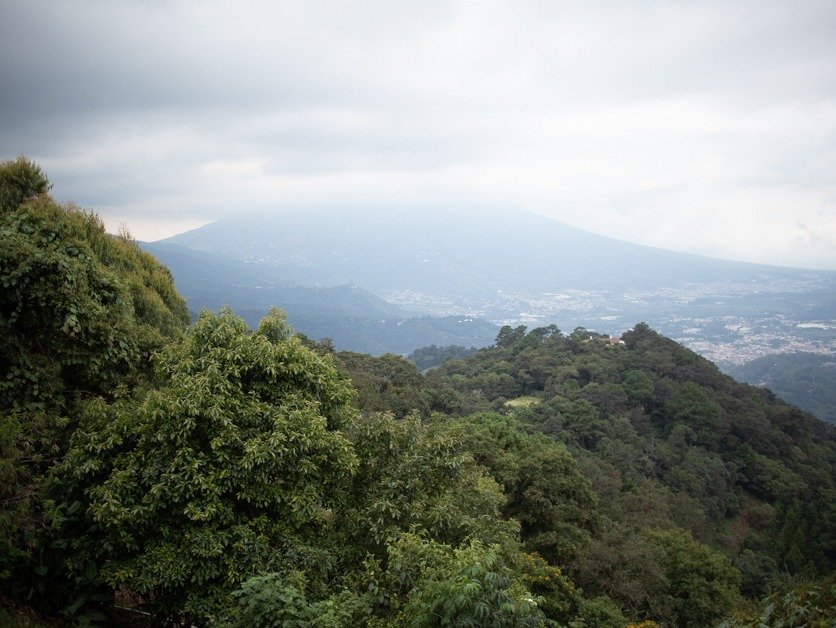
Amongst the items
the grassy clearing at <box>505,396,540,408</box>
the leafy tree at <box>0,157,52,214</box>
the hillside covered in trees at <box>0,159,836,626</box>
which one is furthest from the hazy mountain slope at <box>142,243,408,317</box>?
the hillside covered in trees at <box>0,159,836,626</box>

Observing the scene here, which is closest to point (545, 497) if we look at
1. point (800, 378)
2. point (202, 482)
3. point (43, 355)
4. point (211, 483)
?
point (211, 483)

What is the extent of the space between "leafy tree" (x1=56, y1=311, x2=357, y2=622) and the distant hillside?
9277cm

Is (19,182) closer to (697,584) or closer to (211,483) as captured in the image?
(211,483)

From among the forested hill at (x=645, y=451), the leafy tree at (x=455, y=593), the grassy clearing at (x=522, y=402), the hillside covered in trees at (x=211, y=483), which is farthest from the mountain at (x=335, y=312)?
the leafy tree at (x=455, y=593)

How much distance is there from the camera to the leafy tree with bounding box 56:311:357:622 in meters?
5.18

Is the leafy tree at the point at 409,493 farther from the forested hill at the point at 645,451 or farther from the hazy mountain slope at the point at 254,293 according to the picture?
the hazy mountain slope at the point at 254,293

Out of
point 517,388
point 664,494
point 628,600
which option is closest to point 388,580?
point 628,600

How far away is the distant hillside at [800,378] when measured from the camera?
3107 inches

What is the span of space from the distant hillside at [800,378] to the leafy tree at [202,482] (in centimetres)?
9277

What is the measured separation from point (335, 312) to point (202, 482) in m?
137

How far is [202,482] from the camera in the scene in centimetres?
526

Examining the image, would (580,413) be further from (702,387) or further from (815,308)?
(815,308)

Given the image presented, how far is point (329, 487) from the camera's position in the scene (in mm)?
6371

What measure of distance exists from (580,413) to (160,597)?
34.5 m
